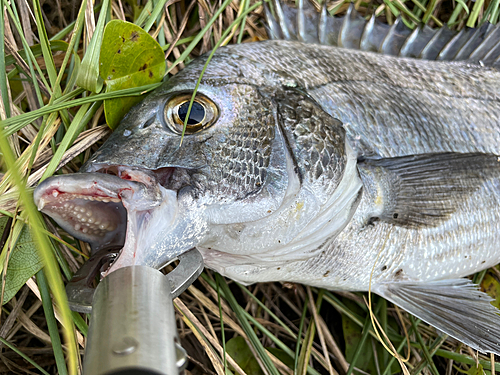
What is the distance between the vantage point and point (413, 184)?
1426 millimetres

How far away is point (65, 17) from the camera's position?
75.8 inches

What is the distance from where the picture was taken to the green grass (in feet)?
4.53

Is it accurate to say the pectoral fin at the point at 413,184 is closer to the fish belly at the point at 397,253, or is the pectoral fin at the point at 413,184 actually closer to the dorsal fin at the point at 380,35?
the fish belly at the point at 397,253

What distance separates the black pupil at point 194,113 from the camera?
1220 mm

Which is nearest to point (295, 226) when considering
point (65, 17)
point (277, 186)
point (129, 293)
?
point (277, 186)

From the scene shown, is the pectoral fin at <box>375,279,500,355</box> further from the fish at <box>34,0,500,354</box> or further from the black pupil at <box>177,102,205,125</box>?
the black pupil at <box>177,102,205,125</box>

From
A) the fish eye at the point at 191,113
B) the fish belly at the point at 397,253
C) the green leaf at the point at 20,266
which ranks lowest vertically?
the green leaf at the point at 20,266

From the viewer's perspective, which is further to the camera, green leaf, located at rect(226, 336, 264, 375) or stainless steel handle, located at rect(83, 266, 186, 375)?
green leaf, located at rect(226, 336, 264, 375)

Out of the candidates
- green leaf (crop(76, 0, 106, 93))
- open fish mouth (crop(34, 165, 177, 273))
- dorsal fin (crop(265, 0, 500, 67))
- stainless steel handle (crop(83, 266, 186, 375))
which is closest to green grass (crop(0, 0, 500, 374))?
green leaf (crop(76, 0, 106, 93))

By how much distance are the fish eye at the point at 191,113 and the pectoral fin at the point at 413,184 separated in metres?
0.59

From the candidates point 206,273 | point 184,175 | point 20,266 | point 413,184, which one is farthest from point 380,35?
point 20,266

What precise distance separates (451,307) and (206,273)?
1.06 meters

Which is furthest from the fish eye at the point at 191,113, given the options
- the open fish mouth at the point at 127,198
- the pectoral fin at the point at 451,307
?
the pectoral fin at the point at 451,307

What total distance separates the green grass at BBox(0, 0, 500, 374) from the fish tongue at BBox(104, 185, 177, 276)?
0.39 m
